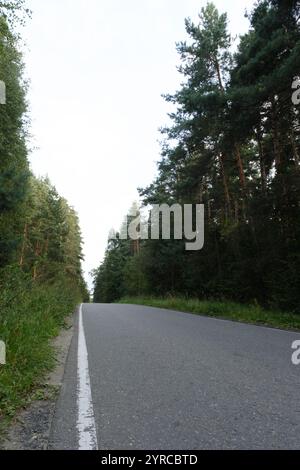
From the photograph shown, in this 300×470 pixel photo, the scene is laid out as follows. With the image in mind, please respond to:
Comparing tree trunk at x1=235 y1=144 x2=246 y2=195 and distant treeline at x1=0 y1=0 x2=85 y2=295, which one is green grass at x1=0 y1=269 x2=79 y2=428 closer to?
distant treeline at x1=0 y1=0 x2=85 y2=295

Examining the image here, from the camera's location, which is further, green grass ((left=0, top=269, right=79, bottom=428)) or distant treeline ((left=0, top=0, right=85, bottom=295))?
distant treeline ((left=0, top=0, right=85, bottom=295))

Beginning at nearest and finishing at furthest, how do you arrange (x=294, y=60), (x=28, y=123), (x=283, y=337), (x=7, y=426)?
1. (x=7, y=426)
2. (x=283, y=337)
3. (x=294, y=60)
4. (x=28, y=123)

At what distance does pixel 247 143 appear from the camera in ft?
66.9

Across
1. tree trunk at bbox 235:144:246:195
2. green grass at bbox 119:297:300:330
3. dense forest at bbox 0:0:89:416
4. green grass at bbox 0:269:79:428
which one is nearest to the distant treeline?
dense forest at bbox 0:0:89:416

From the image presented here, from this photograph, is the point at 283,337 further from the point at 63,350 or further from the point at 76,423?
the point at 76,423

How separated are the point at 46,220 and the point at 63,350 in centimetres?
3848

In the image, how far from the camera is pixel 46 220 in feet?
148

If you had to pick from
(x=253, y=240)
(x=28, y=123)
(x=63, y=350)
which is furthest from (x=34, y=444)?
(x=28, y=123)

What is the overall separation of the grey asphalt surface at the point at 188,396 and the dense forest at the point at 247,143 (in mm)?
7487

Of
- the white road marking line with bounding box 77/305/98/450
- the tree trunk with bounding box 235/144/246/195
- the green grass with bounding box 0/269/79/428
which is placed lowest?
the white road marking line with bounding box 77/305/98/450

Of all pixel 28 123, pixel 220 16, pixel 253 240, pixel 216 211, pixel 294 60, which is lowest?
pixel 253 240

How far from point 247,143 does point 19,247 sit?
1421 centimetres

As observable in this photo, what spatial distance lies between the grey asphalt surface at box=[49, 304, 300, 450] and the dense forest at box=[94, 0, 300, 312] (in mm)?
7487

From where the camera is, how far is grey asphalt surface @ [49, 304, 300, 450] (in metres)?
3.45
